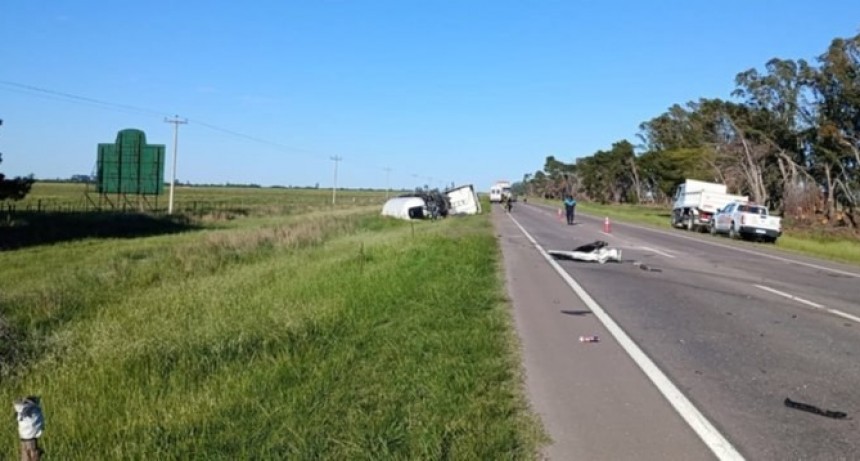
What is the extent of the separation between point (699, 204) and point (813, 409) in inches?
1431

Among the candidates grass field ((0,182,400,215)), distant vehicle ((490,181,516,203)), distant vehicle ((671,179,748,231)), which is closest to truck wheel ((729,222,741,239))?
distant vehicle ((671,179,748,231))

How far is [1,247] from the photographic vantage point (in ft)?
89.2

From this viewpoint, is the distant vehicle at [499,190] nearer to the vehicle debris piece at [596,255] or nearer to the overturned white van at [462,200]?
the overturned white van at [462,200]

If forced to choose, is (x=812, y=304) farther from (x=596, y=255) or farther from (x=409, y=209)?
(x=409, y=209)

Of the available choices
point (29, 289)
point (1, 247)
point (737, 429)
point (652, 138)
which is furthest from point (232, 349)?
point (652, 138)

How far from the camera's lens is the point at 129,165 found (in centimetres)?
5381

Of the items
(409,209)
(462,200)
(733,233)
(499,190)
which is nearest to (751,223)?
(733,233)

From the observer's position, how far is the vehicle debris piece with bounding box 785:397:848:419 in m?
5.80

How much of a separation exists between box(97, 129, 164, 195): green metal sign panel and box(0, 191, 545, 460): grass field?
41.8m

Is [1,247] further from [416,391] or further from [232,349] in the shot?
[416,391]

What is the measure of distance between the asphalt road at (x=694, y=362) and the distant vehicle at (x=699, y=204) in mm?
24465

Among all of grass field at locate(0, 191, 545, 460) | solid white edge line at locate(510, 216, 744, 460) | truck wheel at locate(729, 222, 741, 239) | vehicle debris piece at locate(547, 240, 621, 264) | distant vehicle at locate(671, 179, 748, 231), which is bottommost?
grass field at locate(0, 191, 545, 460)

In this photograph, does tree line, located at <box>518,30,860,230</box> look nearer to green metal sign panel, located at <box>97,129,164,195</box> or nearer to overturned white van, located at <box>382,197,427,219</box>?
overturned white van, located at <box>382,197,427,219</box>

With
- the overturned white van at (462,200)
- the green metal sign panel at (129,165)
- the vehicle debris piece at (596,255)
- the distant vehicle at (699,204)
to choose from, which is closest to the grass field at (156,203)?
the green metal sign panel at (129,165)
